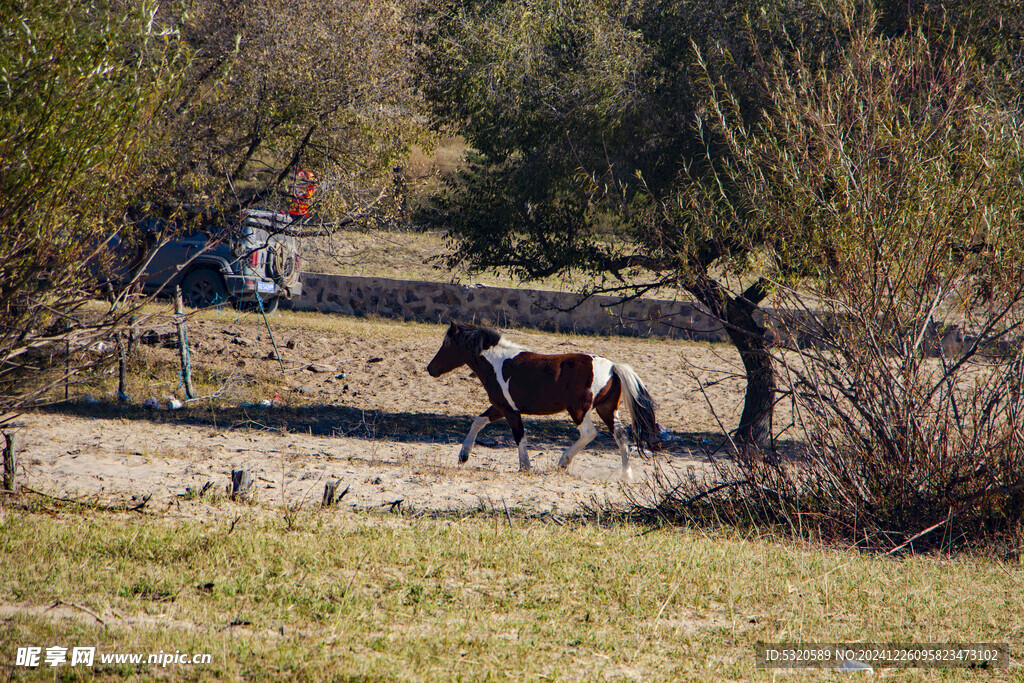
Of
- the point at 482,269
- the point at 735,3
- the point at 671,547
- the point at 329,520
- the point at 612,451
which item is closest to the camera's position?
the point at 671,547

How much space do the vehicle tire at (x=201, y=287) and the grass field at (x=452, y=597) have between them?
11.5m

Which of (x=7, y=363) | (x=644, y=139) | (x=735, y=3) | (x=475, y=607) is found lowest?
(x=475, y=607)

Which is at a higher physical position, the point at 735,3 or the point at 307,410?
the point at 735,3

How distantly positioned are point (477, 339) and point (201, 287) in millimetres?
→ 9788

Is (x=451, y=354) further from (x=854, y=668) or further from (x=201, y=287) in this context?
(x=201, y=287)

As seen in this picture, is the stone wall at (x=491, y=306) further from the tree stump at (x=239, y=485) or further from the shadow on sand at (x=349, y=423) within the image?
the tree stump at (x=239, y=485)

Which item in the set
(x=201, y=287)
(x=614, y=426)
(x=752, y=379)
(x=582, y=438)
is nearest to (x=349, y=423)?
(x=582, y=438)

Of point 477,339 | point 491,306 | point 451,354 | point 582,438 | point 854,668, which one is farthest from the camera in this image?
point 491,306

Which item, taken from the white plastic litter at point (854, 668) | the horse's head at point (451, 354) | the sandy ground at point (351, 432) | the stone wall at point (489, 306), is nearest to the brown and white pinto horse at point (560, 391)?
the horse's head at point (451, 354)

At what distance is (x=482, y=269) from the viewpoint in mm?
12727

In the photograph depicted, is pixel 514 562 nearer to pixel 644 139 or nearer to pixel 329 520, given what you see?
pixel 329 520

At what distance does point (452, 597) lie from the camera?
519 centimetres

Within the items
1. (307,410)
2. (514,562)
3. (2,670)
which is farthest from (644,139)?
(2,670)

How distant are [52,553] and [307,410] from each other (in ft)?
22.9
